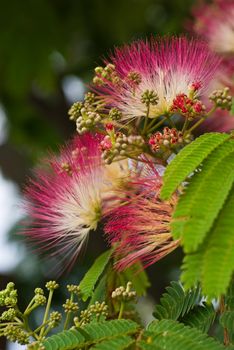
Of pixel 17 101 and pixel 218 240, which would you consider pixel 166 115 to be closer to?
pixel 218 240

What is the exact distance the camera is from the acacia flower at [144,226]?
1691 millimetres

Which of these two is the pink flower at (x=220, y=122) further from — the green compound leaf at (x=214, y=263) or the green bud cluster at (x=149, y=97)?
the green compound leaf at (x=214, y=263)

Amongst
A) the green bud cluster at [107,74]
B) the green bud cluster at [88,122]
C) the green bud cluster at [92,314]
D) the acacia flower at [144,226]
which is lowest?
the green bud cluster at [92,314]

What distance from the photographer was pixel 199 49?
5.93ft

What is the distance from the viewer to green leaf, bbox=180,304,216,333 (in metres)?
1.65

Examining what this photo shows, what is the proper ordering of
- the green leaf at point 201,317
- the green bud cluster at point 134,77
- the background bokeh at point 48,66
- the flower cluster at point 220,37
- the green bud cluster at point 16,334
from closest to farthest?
the green bud cluster at point 16,334 → the green leaf at point 201,317 → the green bud cluster at point 134,77 → the flower cluster at point 220,37 → the background bokeh at point 48,66

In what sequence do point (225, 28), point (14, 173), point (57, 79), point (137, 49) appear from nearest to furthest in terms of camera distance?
point (137, 49) < point (225, 28) < point (57, 79) < point (14, 173)

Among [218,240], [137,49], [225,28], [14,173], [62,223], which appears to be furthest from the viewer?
[14,173]

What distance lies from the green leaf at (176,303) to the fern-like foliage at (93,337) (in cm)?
17

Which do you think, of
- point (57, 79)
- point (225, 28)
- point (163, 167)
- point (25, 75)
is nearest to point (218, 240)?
point (163, 167)

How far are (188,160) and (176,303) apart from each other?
0.38 m

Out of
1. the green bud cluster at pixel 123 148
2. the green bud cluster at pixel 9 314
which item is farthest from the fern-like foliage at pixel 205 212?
the green bud cluster at pixel 9 314

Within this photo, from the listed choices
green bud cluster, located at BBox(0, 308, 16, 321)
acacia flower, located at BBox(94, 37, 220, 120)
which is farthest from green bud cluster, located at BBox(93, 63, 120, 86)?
green bud cluster, located at BBox(0, 308, 16, 321)

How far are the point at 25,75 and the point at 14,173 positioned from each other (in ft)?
4.34
